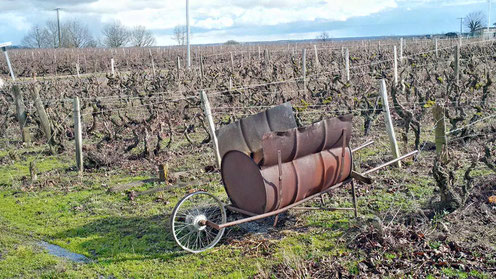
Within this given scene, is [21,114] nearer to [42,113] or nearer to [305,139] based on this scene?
[42,113]

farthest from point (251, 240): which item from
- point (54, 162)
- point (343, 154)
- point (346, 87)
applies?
point (346, 87)

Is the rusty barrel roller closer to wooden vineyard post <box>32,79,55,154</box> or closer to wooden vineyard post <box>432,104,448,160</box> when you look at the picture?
wooden vineyard post <box>432,104,448,160</box>

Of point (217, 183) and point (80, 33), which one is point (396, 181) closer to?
point (217, 183)

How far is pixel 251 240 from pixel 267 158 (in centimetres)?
113

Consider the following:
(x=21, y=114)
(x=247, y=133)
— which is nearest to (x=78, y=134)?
(x=21, y=114)

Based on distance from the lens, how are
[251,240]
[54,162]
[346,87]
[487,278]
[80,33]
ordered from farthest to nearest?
1. [80,33]
2. [346,87]
3. [54,162]
4. [251,240]
5. [487,278]

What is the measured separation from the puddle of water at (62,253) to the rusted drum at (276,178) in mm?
1922

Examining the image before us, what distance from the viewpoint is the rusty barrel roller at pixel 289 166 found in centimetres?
521

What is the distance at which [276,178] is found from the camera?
5.26 m

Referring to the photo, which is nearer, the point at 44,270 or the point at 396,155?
the point at 44,270

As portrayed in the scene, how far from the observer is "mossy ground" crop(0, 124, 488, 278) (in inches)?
206

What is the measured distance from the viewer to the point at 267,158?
5156 millimetres

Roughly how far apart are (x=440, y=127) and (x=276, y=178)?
10.7 feet

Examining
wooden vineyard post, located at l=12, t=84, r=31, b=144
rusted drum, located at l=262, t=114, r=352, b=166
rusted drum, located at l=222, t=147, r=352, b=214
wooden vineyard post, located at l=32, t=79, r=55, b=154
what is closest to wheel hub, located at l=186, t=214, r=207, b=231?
rusted drum, located at l=222, t=147, r=352, b=214
